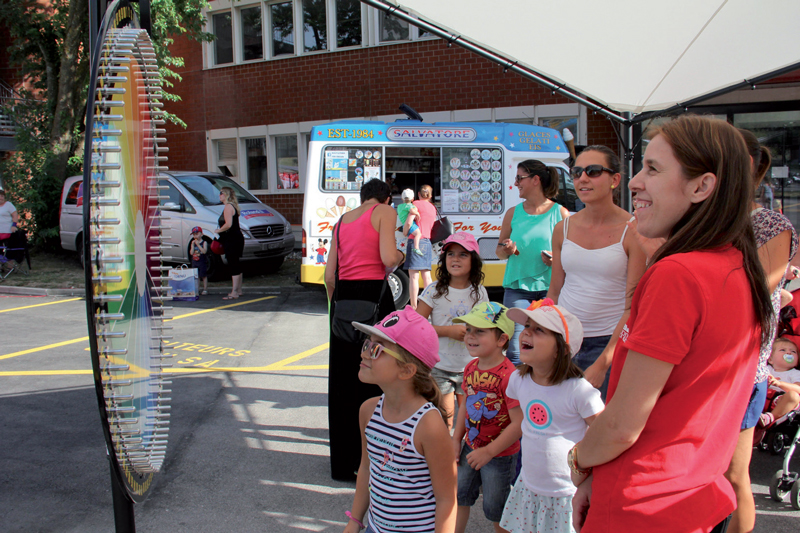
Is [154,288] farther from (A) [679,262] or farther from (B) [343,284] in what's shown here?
(B) [343,284]

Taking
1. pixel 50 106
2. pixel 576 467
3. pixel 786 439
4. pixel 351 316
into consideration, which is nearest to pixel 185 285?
pixel 351 316

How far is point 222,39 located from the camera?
61.4 feet

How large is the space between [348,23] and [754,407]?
16.2m

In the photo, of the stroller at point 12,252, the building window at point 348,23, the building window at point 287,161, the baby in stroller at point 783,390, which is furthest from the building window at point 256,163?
the baby in stroller at point 783,390

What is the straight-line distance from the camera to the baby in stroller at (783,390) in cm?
353

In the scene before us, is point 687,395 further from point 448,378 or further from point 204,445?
point 204,445

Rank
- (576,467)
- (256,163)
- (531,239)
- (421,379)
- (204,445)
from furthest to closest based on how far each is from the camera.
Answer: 1. (256,163)
2. (204,445)
3. (531,239)
4. (421,379)
5. (576,467)

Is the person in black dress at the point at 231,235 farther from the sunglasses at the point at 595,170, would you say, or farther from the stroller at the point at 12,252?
the sunglasses at the point at 595,170

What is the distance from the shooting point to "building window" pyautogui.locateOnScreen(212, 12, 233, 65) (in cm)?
1858

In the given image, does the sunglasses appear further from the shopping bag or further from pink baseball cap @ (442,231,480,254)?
the shopping bag

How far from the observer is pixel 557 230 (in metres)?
3.20

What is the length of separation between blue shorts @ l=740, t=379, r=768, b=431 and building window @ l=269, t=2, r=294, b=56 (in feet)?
56.0

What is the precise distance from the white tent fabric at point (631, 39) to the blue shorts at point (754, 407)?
7.93 feet

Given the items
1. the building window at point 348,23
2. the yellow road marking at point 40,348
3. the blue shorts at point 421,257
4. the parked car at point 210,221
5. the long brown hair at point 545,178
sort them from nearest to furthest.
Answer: the long brown hair at point 545,178 < the yellow road marking at point 40,348 < the blue shorts at point 421,257 < the parked car at point 210,221 < the building window at point 348,23
